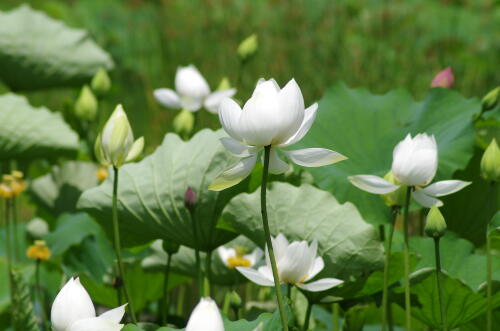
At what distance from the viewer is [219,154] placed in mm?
1136

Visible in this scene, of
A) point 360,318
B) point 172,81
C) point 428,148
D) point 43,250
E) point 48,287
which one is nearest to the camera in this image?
point 428,148

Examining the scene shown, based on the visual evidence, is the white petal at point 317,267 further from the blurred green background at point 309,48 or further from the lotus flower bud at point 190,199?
the blurred green background at point 309,48

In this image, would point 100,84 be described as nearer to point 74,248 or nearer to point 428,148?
point 74,248

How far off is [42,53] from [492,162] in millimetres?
1367

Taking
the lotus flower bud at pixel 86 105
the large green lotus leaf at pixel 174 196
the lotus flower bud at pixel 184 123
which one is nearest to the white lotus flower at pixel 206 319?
the large green lotus leaf at pixel 174 196

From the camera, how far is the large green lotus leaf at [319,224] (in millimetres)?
1048

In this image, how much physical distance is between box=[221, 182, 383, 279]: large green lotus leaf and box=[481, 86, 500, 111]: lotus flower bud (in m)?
0.33

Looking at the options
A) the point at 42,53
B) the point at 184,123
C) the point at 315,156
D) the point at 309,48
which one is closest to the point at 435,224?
the point at 315,156

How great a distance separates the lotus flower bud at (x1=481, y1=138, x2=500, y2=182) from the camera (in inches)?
35.5

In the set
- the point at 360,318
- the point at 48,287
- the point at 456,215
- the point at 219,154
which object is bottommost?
the point at 48,287

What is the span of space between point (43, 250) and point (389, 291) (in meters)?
0.59

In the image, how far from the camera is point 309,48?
3.59 m

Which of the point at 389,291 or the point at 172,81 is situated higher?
the point at 172,81

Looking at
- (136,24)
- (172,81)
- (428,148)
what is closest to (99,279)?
(428,148)
